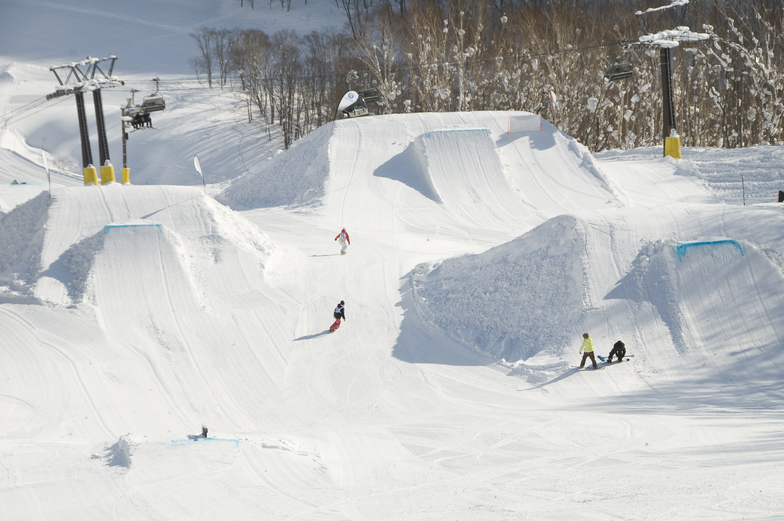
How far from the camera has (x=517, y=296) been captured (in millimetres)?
15156

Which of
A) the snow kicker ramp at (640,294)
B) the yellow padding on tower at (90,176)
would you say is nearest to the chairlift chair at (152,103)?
the yellow padding on tower at (90,176)

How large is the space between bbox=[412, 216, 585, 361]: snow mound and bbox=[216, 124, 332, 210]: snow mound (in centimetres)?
1095

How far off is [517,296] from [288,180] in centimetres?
1515

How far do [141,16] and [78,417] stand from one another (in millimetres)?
72369

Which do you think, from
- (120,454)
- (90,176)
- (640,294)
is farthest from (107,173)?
(640,294)

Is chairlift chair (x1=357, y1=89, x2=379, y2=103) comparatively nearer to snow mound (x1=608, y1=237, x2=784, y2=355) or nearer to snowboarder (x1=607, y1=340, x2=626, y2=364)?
snow mound (x1=608, y1=237, x2=784, y2=355)

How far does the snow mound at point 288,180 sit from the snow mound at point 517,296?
11.0 meters

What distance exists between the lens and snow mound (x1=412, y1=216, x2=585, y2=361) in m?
14.3

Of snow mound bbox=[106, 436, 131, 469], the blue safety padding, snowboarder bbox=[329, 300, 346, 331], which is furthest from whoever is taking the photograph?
snowboarder bbox=[329, 300, 346, 331]

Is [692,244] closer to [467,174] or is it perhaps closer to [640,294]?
[640,294]

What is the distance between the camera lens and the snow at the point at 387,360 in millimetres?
8656

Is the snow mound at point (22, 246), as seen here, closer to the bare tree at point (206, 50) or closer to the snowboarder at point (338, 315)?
the snowboarder at point (338, 315)

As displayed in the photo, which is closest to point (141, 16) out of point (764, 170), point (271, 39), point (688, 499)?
point (271, 39)

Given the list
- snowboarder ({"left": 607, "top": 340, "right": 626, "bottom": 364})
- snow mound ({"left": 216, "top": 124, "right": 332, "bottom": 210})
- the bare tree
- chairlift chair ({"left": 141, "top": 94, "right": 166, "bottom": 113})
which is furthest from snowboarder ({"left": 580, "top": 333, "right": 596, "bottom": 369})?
the bare tree
